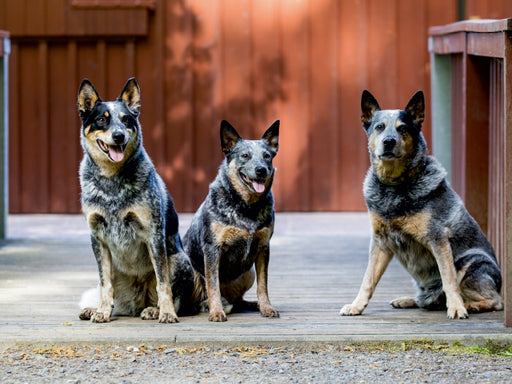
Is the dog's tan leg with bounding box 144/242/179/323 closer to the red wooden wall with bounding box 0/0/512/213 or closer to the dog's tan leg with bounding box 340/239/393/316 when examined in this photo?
the dog's tan leg with bounding box 340/239/393/316

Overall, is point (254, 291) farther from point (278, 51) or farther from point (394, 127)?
point (278, 51)

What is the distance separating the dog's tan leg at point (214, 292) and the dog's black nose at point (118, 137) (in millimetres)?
842

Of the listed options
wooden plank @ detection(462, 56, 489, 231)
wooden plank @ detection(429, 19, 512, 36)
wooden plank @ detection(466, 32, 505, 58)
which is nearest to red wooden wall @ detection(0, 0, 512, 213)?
wooden plank @ detection(429, 19, 512, 36)

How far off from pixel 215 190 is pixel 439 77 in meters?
3.44

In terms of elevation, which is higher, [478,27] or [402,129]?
[478,27]

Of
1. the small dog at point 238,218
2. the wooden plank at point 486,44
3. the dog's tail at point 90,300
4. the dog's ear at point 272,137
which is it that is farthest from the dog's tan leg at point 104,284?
the wooden plank at point 486,44

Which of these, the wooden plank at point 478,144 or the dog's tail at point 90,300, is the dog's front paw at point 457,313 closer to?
the wooden plank at point 478,144

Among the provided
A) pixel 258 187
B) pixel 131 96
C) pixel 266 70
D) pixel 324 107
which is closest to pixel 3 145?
pixel 266 70

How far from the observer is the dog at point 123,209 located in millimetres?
5180

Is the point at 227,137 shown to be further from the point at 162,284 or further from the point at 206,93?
the point at 206,93

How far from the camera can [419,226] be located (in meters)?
5.39

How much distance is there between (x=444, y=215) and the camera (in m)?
5.44

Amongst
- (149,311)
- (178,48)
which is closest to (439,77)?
(178,48)

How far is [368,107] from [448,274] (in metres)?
1.10
